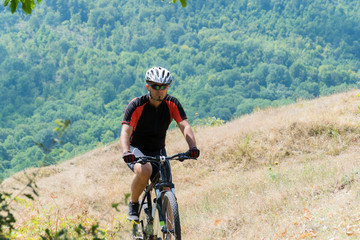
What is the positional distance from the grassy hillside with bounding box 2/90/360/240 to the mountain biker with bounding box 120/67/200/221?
60cm

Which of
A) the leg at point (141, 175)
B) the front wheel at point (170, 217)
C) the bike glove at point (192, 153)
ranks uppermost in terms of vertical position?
the bike glove at point (192, 153)

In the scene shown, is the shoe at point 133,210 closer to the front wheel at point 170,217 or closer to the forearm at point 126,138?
the front wheel at point 170,217

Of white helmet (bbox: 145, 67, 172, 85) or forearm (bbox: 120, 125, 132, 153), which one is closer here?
→ white helmet (bbox: 145, 67, 172, 85)

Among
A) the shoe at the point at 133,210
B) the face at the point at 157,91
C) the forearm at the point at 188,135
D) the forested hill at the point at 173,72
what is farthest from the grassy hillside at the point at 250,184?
the forested hill at the point at 173,72

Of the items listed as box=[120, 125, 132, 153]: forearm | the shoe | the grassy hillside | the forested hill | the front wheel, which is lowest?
the forested hill

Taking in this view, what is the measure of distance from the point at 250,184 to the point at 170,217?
3680 millimetres

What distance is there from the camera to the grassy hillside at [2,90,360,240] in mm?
5129

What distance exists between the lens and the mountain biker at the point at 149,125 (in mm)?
5004

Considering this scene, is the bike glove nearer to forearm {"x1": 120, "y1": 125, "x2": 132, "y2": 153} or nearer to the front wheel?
the front wheel

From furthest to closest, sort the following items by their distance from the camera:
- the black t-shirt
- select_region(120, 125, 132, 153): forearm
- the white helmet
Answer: the black t-shirt
select_region(120, 125, 132, 153): forearm
the white helmet

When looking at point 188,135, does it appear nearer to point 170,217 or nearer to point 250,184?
point 170,217

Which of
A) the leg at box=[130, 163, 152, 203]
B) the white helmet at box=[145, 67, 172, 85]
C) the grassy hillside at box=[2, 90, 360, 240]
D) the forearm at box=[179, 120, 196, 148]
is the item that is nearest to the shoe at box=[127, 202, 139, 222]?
the grassy hillside at box=[2, 90, 360, 240]

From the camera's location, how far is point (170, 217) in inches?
184

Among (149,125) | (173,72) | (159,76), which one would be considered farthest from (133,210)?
(173,72)
